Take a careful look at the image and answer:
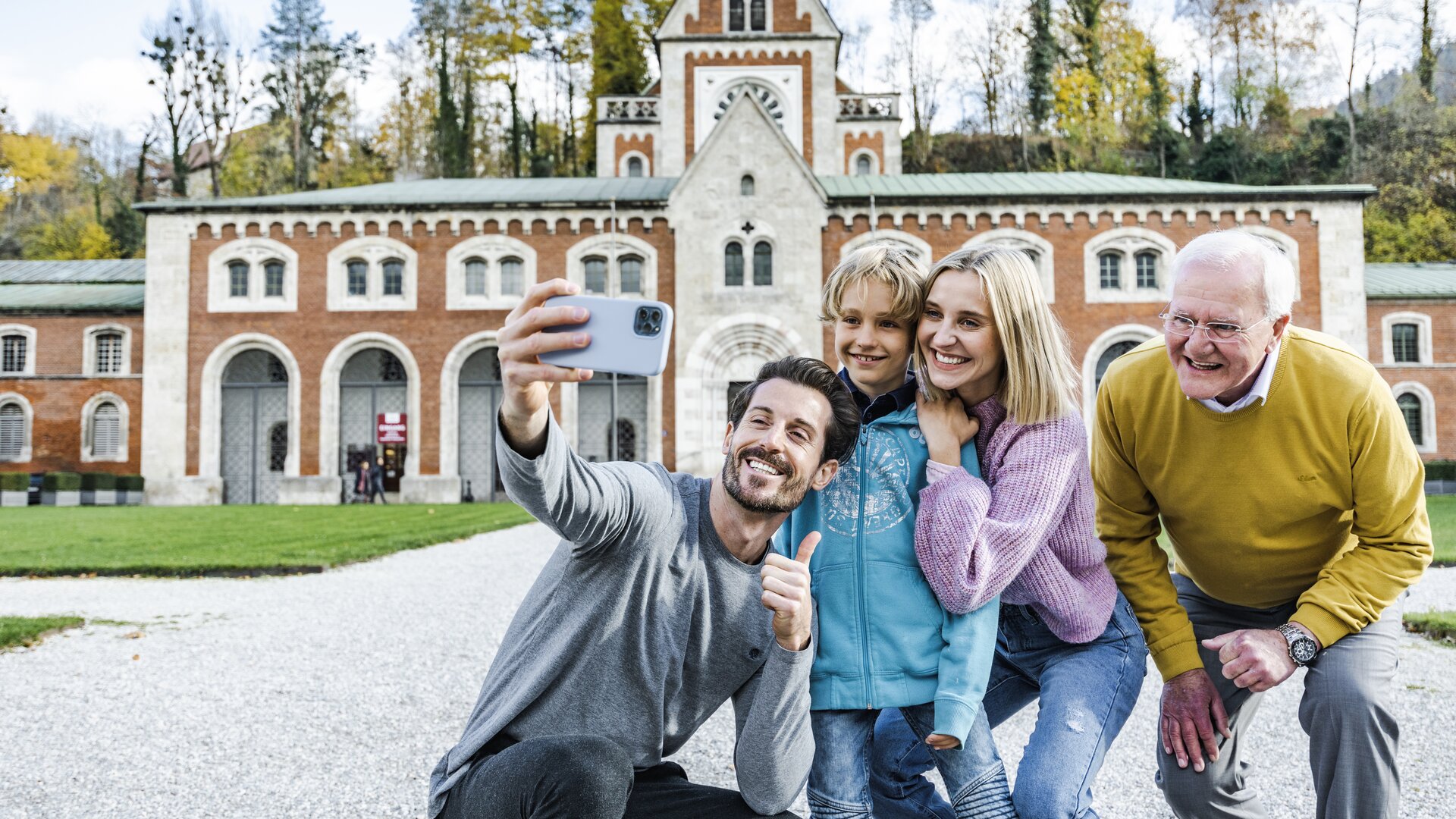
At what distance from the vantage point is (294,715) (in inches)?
221

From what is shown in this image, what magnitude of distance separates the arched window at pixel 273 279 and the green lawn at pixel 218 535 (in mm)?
6830

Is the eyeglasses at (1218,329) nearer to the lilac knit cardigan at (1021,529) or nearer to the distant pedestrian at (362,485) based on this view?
the lilac knit cardigan at (1021,529)

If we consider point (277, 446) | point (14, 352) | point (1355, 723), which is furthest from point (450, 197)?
point (1355, 723)

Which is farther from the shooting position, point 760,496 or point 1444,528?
point 1444,528

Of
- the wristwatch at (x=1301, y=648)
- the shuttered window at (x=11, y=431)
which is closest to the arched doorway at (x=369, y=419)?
the shuttered window at (x=11, y=431)

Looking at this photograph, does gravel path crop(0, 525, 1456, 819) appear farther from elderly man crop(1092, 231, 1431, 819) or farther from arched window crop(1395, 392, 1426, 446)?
arched window crop(1395, 392, 1426, 446)

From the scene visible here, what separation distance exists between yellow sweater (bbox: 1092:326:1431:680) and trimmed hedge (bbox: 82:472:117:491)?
2977 cm

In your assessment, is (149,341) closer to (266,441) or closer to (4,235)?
(266,441)

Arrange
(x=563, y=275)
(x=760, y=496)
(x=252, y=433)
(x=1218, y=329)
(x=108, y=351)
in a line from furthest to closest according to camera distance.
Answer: (x=108, y=351)
(x=252, y=433)
(x=563, y=275)
(x=1218, y=329)
(x=760, y=496)

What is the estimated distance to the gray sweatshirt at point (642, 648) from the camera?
257 centimetres

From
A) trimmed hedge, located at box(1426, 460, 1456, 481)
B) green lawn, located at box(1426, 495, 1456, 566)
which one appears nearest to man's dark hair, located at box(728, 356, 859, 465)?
green lawn, located at box(1426, 495, 1456, 566)

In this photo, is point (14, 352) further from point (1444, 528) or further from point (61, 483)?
point (1444, 528)

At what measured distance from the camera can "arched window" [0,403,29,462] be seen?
2983 centimetres

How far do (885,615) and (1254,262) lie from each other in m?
1.44
